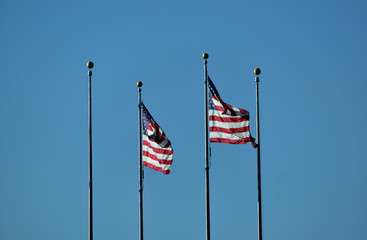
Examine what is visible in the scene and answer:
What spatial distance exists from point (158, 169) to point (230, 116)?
18.1 ft

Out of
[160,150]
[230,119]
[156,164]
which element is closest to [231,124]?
[230,119]

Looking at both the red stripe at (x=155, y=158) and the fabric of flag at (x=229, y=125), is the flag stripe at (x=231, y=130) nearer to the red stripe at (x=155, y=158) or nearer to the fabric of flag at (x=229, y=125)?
the fabric of flag at (x=229, y=125)

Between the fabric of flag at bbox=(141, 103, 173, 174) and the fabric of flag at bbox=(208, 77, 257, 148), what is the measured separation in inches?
127

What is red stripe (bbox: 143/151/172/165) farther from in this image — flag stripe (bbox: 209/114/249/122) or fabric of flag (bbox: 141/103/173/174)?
flag stripe (bbox: 209/114/249/122)

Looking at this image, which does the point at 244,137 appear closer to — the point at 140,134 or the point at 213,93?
the point at 213,93

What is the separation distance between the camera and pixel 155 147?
5284cm

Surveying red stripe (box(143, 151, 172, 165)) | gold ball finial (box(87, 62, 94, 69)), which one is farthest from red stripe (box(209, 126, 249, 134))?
gold ball finial (box(87, 62, 94, 69))

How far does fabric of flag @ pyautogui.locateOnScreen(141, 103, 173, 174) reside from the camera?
52.4m

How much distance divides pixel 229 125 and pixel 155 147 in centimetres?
493

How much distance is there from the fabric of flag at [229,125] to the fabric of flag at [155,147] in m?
3.23

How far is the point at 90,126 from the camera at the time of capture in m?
49.8

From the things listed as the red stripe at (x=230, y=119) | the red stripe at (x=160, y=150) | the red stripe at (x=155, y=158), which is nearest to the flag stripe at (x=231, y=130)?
the red stripe at (x=230, y=119)

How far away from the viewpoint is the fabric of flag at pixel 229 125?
50.3 metres

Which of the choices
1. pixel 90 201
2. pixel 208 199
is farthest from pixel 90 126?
pixel 208 199
